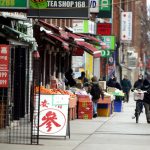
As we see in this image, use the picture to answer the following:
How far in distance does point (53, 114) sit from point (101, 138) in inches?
73.2

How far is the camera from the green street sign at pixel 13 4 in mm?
16223

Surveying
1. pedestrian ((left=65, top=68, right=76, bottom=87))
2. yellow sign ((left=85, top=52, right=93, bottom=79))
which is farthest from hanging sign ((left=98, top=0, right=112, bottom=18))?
yellow sign ((left=85, top=52, right=93, bottom=79))

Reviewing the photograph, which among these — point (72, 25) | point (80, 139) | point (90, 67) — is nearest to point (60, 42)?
point (80, 139)

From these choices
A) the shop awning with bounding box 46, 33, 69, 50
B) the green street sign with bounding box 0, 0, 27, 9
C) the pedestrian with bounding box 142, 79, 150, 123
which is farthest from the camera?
the pedestrian with bounding box 142, 79, 150, 123

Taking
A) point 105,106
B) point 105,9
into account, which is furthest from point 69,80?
point 105,9

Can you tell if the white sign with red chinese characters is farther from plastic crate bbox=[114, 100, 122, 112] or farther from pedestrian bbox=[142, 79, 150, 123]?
plastic crate bbox=[114, 100, 122, 112]

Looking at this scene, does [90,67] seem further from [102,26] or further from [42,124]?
[42,124]

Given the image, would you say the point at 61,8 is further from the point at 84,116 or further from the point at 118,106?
the point at 118,106

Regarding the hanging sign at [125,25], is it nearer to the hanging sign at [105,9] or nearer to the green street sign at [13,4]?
the hanging sign at [105,9]

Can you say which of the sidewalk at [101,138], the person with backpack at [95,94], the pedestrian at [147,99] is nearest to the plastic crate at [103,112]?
the person with backpack at [95,94]

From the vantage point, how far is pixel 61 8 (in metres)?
16.4

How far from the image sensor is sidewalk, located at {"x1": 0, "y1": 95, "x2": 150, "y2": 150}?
51.5ft

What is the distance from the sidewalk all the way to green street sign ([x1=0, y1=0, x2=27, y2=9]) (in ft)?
10.2

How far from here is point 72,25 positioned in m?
35.8
